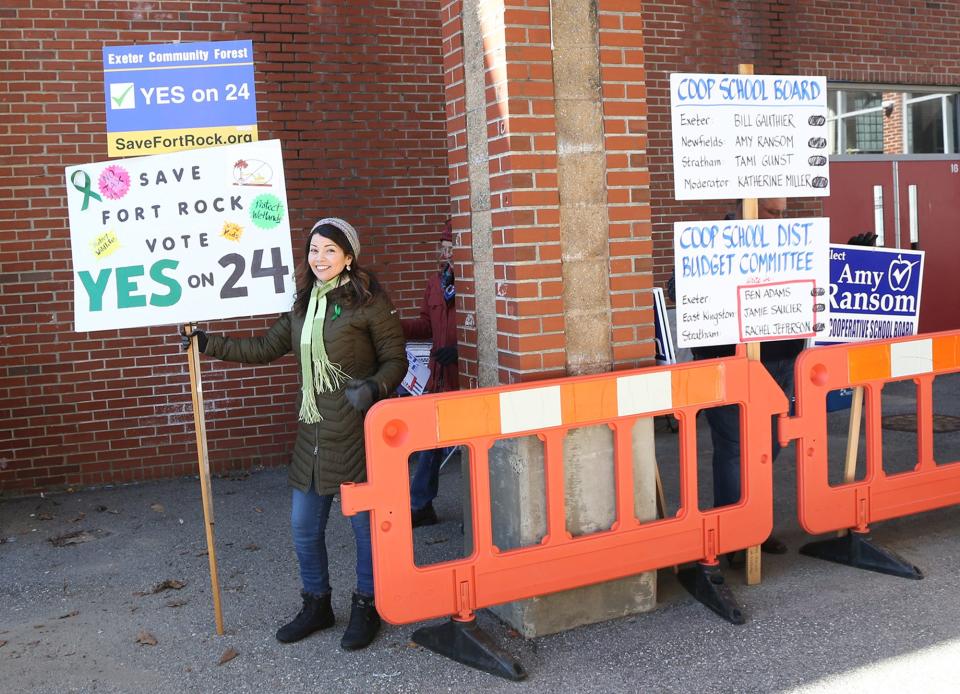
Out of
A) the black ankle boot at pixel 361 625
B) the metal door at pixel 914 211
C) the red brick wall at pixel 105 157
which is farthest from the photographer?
the metal door at pixel 914 211

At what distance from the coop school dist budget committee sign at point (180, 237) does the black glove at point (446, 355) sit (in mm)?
1614

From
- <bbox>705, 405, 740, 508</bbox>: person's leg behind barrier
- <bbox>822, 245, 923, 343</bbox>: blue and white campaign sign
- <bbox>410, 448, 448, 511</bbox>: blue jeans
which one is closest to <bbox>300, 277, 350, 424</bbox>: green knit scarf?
<bbox>410, 448, 448, 511</bbox>: blue jeans

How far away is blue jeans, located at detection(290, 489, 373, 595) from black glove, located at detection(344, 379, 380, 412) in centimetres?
53

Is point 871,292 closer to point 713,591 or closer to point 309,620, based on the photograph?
point 713,591

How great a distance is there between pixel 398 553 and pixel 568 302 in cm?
138

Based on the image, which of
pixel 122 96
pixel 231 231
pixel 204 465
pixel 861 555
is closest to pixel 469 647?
pixel 204 465

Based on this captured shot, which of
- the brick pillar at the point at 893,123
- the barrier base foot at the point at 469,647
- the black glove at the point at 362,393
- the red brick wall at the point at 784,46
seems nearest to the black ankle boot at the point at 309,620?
the barrier base foot at the point at 469,647

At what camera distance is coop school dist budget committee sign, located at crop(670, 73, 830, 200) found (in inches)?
180

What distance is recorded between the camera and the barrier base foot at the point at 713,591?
14.6 feet

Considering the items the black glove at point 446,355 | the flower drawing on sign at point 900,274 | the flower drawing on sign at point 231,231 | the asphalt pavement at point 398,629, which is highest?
the flower drawing on sign at point 231,231

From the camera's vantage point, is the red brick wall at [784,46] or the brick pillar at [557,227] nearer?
the brick pillar at [557,227]

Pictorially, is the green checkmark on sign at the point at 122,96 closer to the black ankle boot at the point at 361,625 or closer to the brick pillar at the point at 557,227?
the brick pillar at the point at 557,227

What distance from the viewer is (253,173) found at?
454cm

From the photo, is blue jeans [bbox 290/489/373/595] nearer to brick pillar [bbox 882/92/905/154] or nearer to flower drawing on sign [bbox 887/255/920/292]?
flower drawing on sign [bbox 887/255/920/292]
